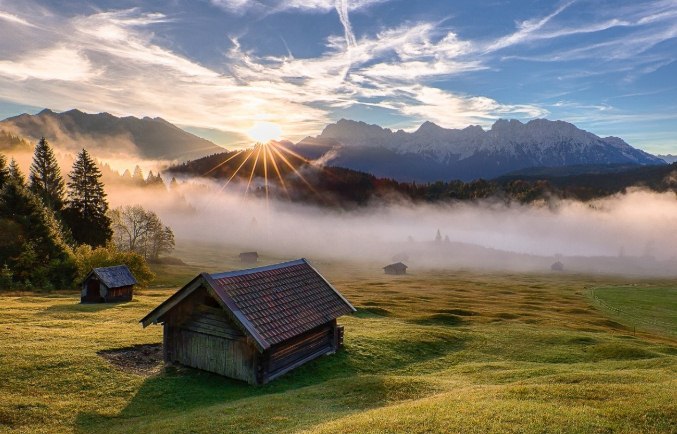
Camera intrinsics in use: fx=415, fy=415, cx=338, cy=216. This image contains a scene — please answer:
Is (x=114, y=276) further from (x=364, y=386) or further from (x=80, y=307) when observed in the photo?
(x=364, y=386)

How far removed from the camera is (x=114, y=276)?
174 ft

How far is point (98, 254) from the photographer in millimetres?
60812

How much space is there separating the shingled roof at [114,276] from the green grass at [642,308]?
6683 cm

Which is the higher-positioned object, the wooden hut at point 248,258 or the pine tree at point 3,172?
the pine tree at point 3,172

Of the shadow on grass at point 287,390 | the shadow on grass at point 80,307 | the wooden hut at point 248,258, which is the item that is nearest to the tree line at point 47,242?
the shadow on grass at point 80,307

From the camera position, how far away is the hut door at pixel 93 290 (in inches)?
2039

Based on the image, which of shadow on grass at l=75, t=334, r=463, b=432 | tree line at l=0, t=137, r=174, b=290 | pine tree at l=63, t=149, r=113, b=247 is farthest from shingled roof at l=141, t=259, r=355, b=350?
pine tree at l=63, t=149, r=113, b=247

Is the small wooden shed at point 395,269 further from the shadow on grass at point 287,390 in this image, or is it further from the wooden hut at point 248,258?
the shadow on grass at point 287,390

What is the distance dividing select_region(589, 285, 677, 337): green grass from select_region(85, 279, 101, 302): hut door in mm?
69227

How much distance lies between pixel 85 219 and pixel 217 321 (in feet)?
248

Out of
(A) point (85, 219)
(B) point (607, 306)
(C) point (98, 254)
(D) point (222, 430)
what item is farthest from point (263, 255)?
(D) point (222, 430)

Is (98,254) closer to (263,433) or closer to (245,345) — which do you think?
(245,345)

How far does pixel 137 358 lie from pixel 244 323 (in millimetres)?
9499

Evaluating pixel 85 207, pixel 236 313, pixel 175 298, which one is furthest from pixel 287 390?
pixel 85 207
